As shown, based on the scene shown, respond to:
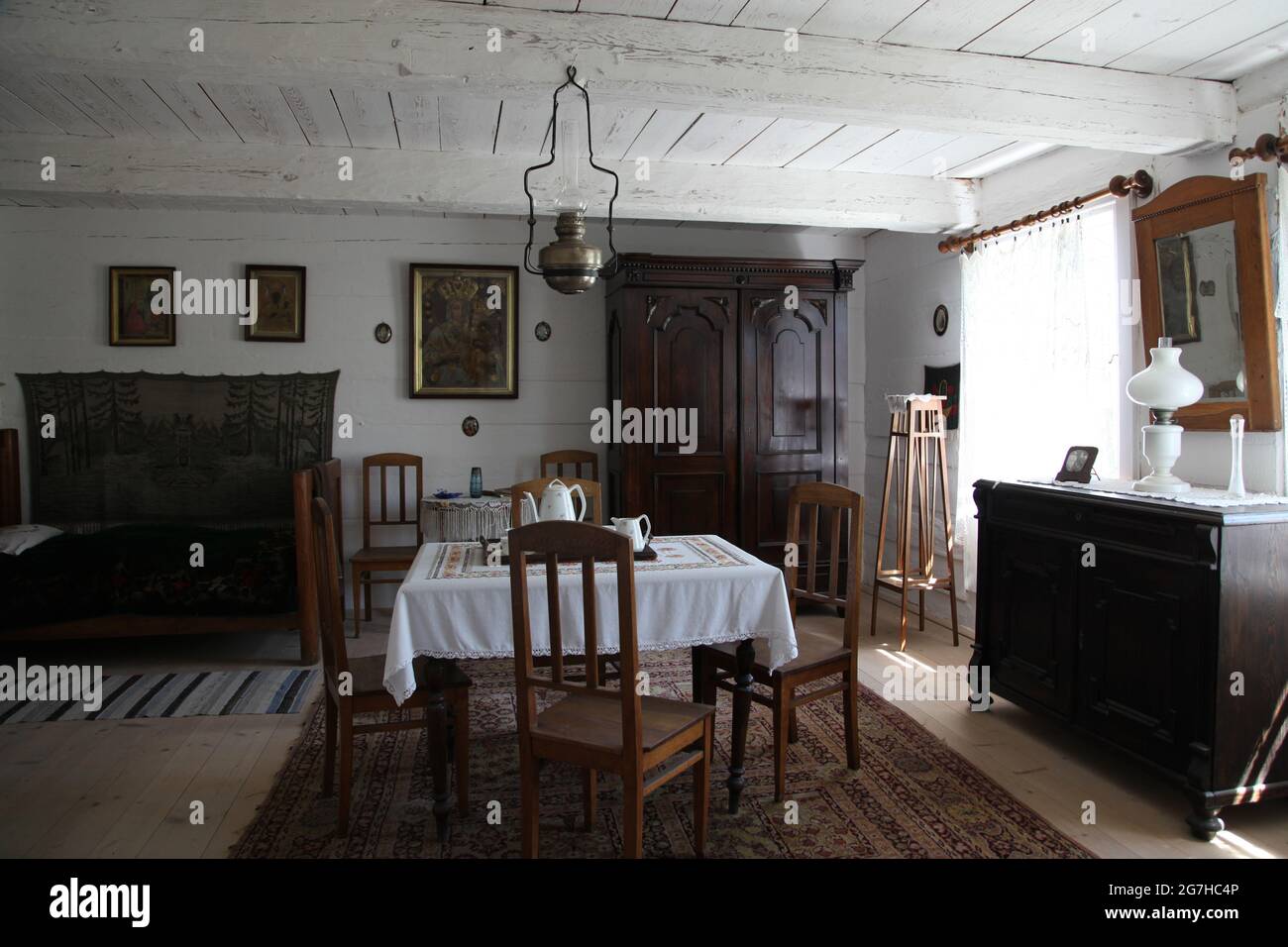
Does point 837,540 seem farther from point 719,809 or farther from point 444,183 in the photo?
point 444,183

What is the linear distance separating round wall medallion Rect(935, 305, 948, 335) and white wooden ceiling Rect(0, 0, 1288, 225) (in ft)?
2.52

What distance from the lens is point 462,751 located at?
2.79 metres

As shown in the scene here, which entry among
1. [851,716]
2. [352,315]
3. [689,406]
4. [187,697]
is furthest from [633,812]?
[352,315]

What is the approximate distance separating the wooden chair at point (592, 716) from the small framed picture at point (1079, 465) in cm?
203

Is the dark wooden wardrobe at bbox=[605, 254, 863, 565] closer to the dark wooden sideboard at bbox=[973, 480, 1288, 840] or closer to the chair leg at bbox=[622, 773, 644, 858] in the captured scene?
the dark wooden sideboard at bbox=[973, 480, 1288, 840]

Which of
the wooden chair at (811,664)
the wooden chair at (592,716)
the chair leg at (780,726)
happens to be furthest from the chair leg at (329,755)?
the chair leg at (780,726)

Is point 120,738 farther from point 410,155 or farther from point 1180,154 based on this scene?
point 1180,154

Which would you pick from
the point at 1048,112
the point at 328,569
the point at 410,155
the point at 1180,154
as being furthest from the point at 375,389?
the point at 1180,154

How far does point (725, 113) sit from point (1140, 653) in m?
2.40

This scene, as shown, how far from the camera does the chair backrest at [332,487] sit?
4.87 metres

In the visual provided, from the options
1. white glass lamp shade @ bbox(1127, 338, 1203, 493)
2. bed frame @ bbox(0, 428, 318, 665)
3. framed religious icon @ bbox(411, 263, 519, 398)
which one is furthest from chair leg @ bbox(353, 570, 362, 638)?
white glass lamp shade @ bbox(1127, 338, 1203, 493)

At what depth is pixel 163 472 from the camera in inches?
216

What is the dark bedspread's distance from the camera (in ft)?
14.3

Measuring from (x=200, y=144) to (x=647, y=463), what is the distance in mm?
2832
